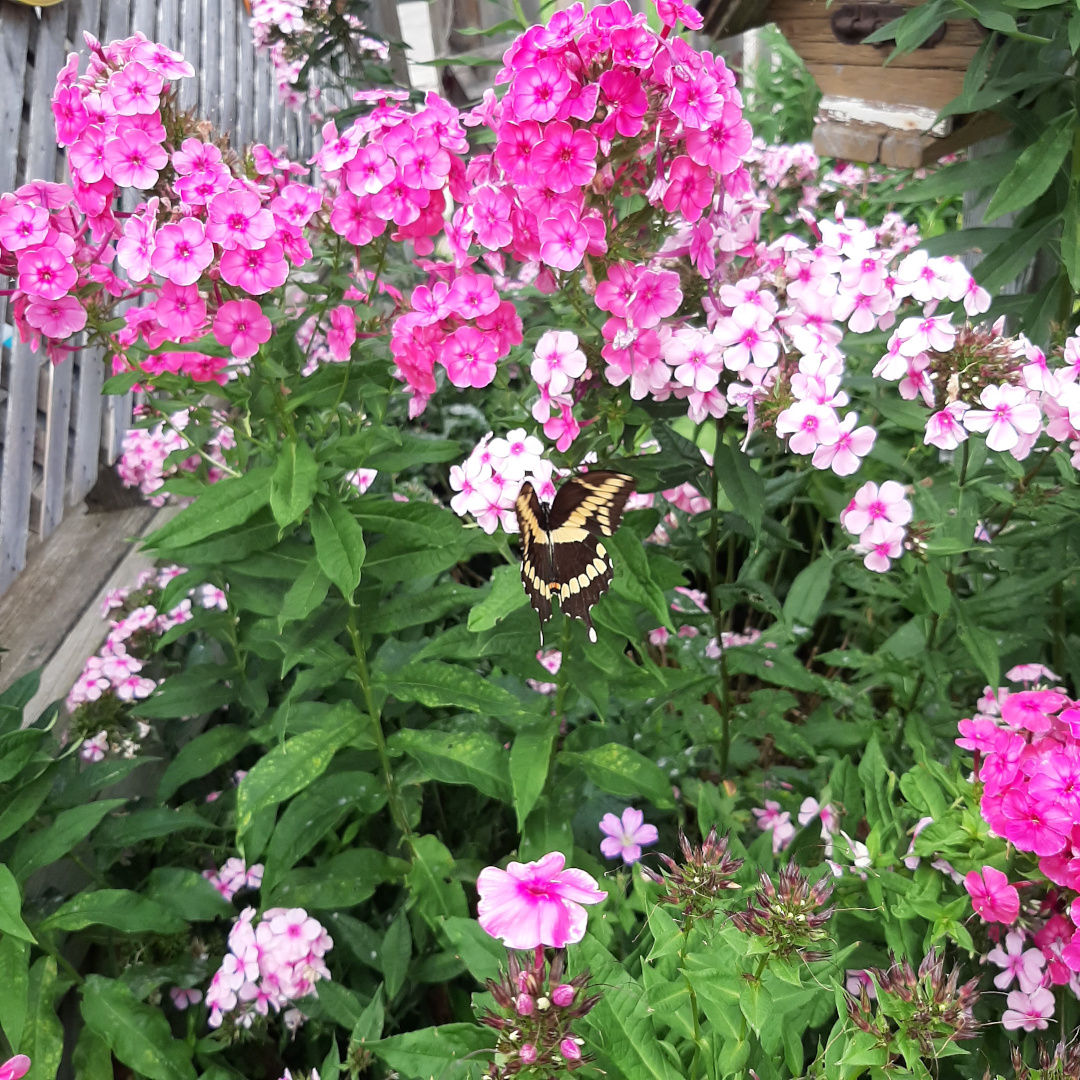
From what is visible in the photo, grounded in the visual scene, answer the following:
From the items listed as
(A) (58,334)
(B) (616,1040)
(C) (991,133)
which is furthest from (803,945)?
(C) (991,133)

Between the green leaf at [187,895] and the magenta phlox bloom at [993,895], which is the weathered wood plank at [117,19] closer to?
the green leaf at [187,895]

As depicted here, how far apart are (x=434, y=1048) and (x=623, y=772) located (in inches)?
19.2

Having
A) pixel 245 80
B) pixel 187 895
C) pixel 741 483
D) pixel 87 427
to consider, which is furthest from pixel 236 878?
pixel 245 80

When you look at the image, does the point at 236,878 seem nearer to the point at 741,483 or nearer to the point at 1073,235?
the point at 741,483

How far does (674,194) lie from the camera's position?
1128 millimetres

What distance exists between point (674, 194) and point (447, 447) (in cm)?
49

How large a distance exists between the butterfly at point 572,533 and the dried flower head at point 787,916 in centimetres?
40

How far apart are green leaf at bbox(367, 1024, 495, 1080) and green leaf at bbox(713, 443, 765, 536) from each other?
2.38 ft

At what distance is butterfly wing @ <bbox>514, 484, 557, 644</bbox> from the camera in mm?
1078

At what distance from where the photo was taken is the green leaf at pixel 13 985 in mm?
1173

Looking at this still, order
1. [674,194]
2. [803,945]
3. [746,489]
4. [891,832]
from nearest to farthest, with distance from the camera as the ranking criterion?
[803,945] < [674,194] < [746,489] < [891,832]

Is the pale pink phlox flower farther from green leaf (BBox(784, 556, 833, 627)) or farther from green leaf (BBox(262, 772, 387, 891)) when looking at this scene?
green leaf (BBox(262, 772, 387, 891))

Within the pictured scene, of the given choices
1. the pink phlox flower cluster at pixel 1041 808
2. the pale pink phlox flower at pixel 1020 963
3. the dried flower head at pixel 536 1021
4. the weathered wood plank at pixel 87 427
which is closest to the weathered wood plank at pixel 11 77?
the weathered wood plank at pixel 87 427

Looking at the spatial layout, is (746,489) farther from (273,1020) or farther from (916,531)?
(273,1020)
